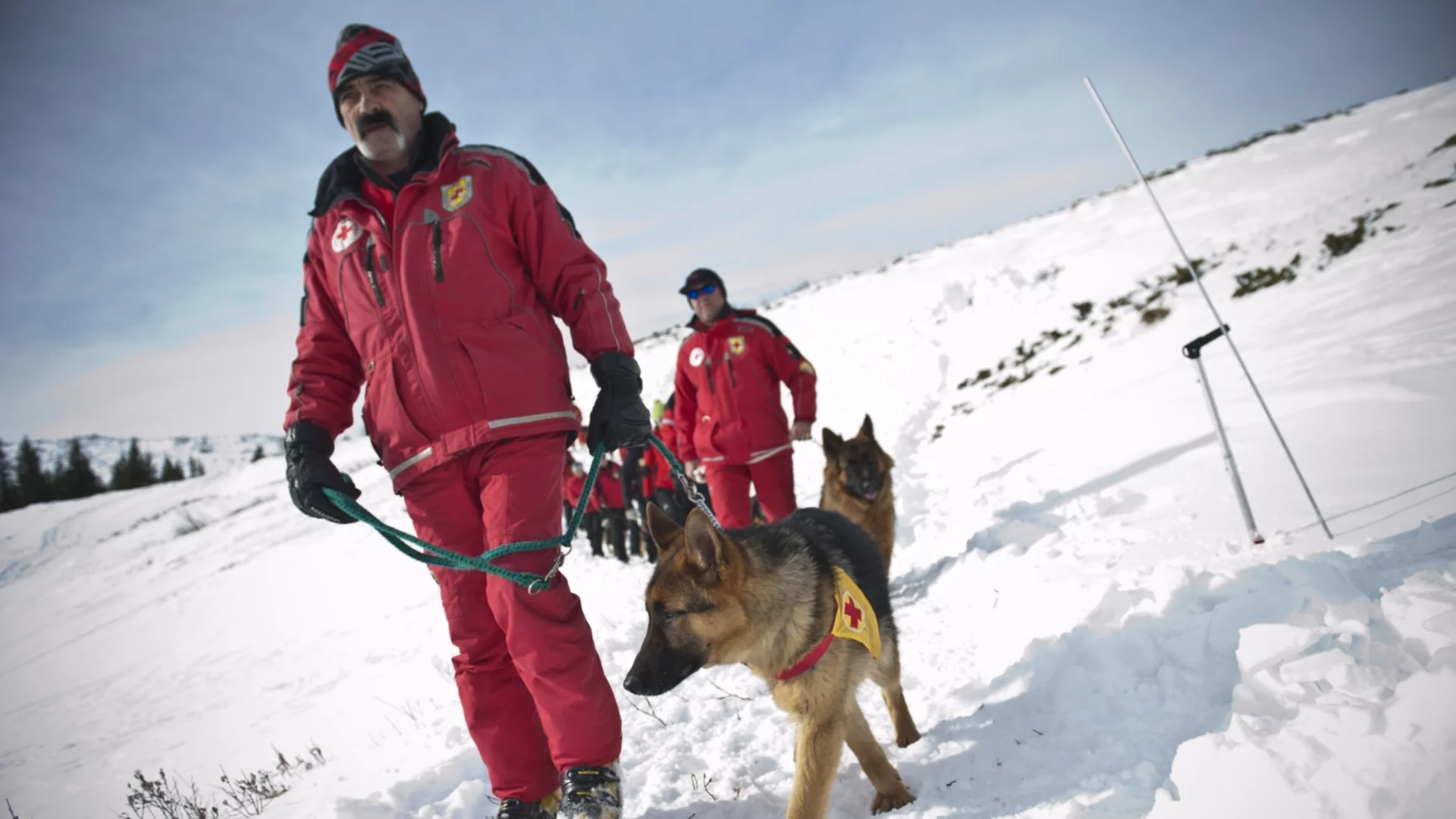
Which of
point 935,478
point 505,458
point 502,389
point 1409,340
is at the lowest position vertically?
point 935,478

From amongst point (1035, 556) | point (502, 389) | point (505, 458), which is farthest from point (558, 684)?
point (1035, 556)

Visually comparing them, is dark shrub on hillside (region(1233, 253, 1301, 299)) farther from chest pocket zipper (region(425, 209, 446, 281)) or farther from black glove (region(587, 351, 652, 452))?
chest pocket zipper (region(425, 209, 446, 281))

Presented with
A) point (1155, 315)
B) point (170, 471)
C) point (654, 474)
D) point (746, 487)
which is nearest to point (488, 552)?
point (746, 487)

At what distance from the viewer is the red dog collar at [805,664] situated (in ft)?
8.38

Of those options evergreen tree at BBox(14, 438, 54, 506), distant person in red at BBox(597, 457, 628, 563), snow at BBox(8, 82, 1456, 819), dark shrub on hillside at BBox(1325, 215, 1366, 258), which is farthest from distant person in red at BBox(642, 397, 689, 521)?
evergreen tree at BBox(14, 438, 54, 506)

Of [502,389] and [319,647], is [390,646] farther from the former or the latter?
[502,389]

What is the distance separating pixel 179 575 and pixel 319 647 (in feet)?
53.3

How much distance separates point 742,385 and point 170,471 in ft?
257

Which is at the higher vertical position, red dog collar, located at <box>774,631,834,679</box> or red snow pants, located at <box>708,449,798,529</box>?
red snow pants, located at <box>708,449,798,529</box>

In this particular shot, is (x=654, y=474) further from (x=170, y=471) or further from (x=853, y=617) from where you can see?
(x=170, y=471)

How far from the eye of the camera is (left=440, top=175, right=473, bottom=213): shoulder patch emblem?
2.41m

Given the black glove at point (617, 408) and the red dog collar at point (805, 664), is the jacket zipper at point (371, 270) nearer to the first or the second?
the black glove at point (617, 408)

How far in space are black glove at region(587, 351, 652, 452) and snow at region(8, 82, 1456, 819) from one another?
1.63 metres

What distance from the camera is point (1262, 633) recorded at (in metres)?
2.31
